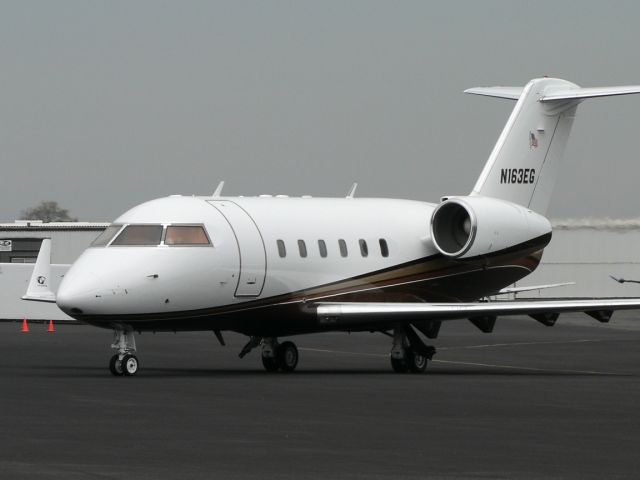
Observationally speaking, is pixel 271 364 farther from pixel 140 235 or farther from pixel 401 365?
pixel 140 235

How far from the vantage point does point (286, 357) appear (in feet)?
93.2

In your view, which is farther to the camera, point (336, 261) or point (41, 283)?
point (41, 283)

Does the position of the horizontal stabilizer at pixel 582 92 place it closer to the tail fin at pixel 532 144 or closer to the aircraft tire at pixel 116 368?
the tail fin at pixel 532 144

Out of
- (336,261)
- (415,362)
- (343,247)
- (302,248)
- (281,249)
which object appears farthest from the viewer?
(343,247)

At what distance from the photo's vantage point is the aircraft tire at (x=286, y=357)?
28.4 meters

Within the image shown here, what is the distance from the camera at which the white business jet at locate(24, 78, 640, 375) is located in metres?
25.5

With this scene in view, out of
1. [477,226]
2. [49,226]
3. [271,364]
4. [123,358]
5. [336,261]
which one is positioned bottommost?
[271,364]

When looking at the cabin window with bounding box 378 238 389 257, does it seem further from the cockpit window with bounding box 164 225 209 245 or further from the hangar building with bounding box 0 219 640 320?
the hangar building with bounding box 0 219 640 320

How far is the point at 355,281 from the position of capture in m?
28.8

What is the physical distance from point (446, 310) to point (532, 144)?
6546 millimetres

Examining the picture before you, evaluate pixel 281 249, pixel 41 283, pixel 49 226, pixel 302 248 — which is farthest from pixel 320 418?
pixel 49 226

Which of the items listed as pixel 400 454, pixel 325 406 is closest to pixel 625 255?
pixel 325 406

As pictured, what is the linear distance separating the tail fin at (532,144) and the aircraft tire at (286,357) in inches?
224

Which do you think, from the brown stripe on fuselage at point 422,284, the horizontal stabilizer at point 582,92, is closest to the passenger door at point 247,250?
the brown stripe on fuselage at point 422,284
